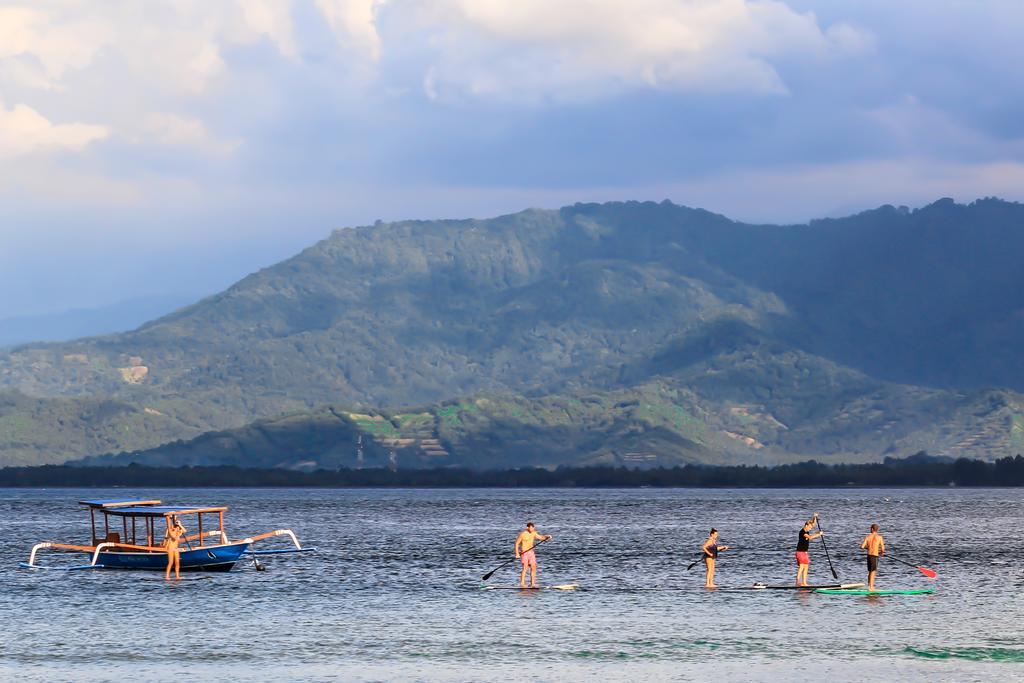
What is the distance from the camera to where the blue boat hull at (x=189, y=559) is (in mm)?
111875

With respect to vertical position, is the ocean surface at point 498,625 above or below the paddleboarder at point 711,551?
below

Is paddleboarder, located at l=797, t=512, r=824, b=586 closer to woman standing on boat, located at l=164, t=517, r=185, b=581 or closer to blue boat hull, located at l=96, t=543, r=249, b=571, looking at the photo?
blue boat hull, located at l=96, t=543, r=249, b=571

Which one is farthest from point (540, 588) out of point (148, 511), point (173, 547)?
point (148, 511)

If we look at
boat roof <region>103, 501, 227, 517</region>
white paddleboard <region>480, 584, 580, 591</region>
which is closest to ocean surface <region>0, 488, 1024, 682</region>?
white paddleboard <region>480, 584, 580, 591</region>

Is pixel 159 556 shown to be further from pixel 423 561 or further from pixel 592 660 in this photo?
pixel 592 660

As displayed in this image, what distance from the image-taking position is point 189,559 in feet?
370

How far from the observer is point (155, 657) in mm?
70625

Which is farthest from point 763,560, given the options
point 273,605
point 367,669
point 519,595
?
point 367,669

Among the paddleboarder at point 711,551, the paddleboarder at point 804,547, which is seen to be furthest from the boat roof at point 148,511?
the paddleboarder at point 804,547

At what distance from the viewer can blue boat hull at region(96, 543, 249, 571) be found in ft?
367

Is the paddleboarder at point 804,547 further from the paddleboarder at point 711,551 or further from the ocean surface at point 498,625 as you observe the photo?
the paddleboarder at point 711,551

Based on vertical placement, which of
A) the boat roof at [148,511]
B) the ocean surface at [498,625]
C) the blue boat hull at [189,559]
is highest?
the boat roof at [148,511]

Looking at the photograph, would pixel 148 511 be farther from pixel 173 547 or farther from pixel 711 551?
pixel 711 551

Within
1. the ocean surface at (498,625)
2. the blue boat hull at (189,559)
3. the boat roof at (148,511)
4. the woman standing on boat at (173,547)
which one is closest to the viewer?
the ocean surface at (498,625)
